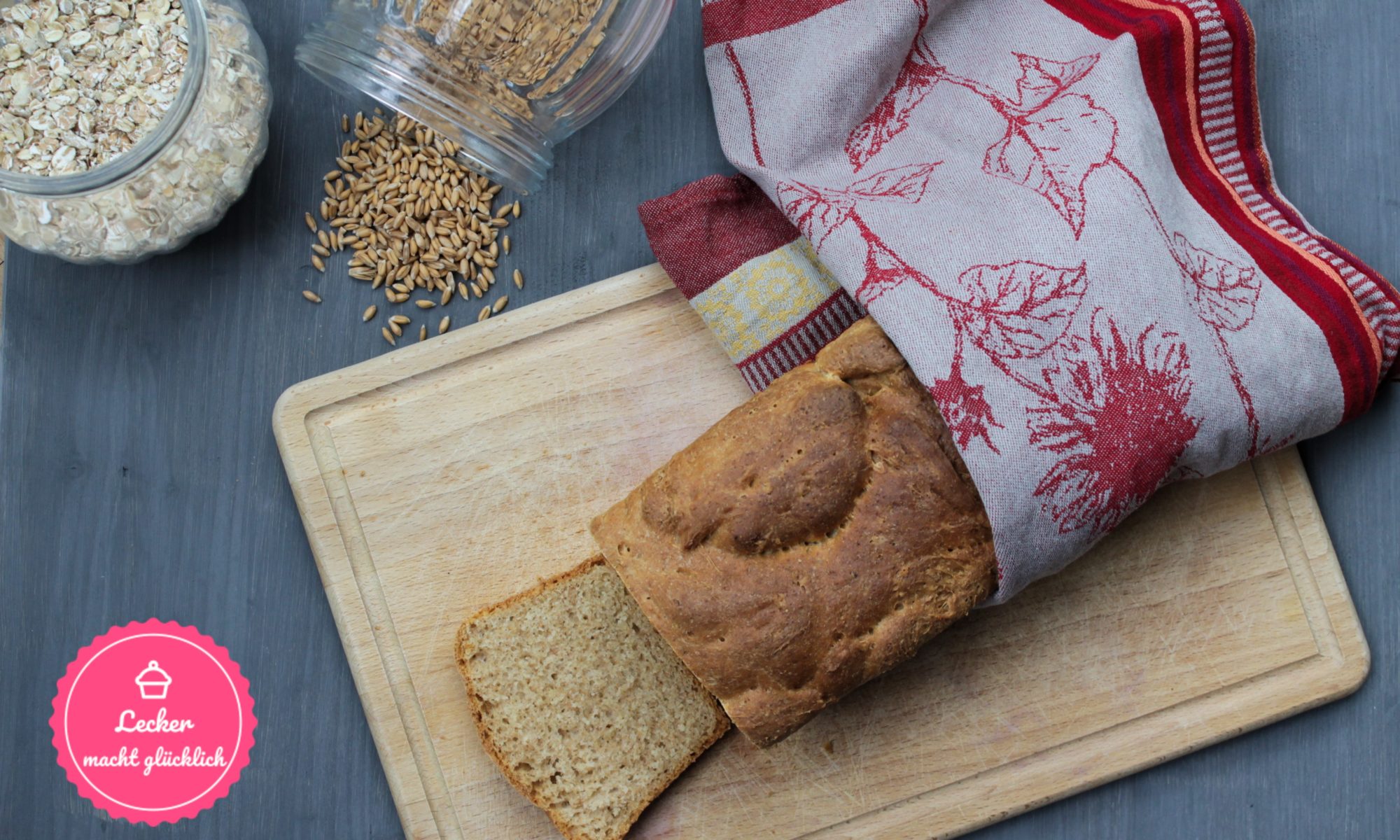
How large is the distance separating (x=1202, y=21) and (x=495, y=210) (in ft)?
4.83

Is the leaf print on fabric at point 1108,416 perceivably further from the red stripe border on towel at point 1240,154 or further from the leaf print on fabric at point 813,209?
the leaf print on fabric at point 813,209

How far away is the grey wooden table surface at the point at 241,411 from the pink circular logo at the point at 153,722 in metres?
0.03

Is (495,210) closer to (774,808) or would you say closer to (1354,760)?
(774,808)

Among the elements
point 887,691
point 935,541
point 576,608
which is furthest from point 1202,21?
point 576,608

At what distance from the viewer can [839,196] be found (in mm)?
1897

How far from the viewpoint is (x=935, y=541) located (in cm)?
169

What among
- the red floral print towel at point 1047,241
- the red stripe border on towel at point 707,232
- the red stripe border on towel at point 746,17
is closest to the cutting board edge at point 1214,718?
the red floral print towel at point 1047,241

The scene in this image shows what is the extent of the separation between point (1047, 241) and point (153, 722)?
6.95 feet

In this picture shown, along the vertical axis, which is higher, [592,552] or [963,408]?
[963,408]

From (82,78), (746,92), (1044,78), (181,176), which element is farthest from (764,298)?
(82,78)

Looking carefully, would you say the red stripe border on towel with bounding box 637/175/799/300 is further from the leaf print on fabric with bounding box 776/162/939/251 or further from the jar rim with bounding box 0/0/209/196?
the jar rim with bounding box 0/0/209/196

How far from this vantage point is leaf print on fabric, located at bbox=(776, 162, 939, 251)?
6.14 ft

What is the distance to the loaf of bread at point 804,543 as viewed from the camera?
1656mm

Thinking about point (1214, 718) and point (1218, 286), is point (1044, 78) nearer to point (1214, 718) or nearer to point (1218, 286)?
point (1218, 286)
